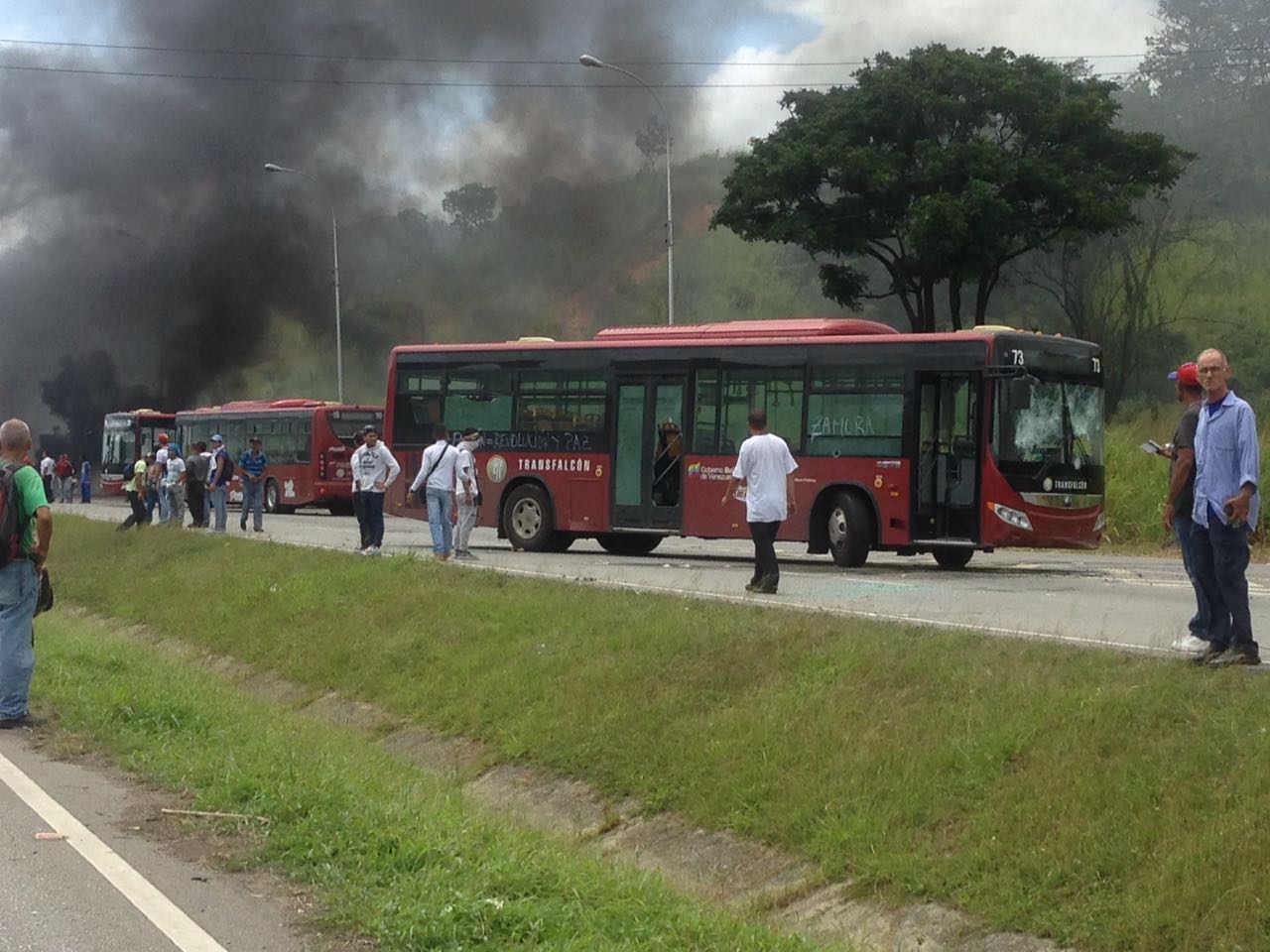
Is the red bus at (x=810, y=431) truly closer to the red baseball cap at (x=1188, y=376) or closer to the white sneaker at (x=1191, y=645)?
the red baseball cap at (x=1188, y=376)

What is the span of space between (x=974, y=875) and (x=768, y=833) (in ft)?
4.52

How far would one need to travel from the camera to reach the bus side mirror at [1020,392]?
62.6 feet

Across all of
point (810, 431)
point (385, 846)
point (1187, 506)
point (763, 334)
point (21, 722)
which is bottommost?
point (21, 722)

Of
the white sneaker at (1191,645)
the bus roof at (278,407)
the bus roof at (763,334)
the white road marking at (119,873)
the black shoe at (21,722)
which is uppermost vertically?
the bus roof at (763,334)

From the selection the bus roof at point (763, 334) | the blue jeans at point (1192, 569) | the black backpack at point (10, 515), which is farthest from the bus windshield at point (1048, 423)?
→ the black backpack at point (10, 515)

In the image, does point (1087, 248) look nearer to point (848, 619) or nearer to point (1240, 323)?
point (1240, 323)

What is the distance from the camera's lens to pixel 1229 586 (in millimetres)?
8570

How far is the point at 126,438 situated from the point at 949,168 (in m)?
25.6

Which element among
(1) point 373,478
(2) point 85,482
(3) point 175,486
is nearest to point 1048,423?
(1) point 373,478

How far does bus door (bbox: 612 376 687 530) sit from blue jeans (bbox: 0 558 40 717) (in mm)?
11990

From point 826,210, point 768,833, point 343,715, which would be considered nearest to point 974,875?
point 768,833

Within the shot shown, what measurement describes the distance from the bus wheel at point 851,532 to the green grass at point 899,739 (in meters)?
6.14

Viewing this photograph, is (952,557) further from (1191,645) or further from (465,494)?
(1191,645)

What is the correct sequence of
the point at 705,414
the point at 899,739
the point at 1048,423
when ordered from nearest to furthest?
the point at 899,739 → the point at 1048,423 → the point at 705,414
